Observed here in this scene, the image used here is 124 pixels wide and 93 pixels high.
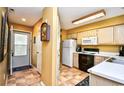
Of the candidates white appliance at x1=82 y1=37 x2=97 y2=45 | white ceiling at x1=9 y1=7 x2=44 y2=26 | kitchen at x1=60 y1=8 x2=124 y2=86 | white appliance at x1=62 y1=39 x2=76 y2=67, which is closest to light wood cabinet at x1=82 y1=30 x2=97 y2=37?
kitchen at x1=60 y1=8 x2=124 y2=86

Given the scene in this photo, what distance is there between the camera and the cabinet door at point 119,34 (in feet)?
8.52

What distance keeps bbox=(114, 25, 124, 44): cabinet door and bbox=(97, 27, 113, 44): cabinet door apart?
0.12 meters

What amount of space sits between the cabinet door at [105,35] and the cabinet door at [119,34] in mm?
121

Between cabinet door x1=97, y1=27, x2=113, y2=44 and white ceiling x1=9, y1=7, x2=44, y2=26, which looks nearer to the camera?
white ceiling x1=9, y1=7, x2=44, y2=26

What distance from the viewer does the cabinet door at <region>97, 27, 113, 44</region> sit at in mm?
2850

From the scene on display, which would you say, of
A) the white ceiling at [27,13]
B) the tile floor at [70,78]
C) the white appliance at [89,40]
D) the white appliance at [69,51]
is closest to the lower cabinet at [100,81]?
the tile floor at [70,78]

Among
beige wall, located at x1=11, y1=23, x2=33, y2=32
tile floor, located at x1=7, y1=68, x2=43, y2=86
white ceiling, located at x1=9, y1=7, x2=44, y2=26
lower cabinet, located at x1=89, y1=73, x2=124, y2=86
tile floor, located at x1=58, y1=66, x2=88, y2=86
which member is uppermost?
white ceiling, located at x1=9, y1=7, x2=44, y2=26

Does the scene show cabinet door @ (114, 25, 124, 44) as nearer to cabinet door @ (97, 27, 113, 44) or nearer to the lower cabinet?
cabinet door @ (97, 27, 113, 44)

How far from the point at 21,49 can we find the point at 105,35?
11.6 ft
